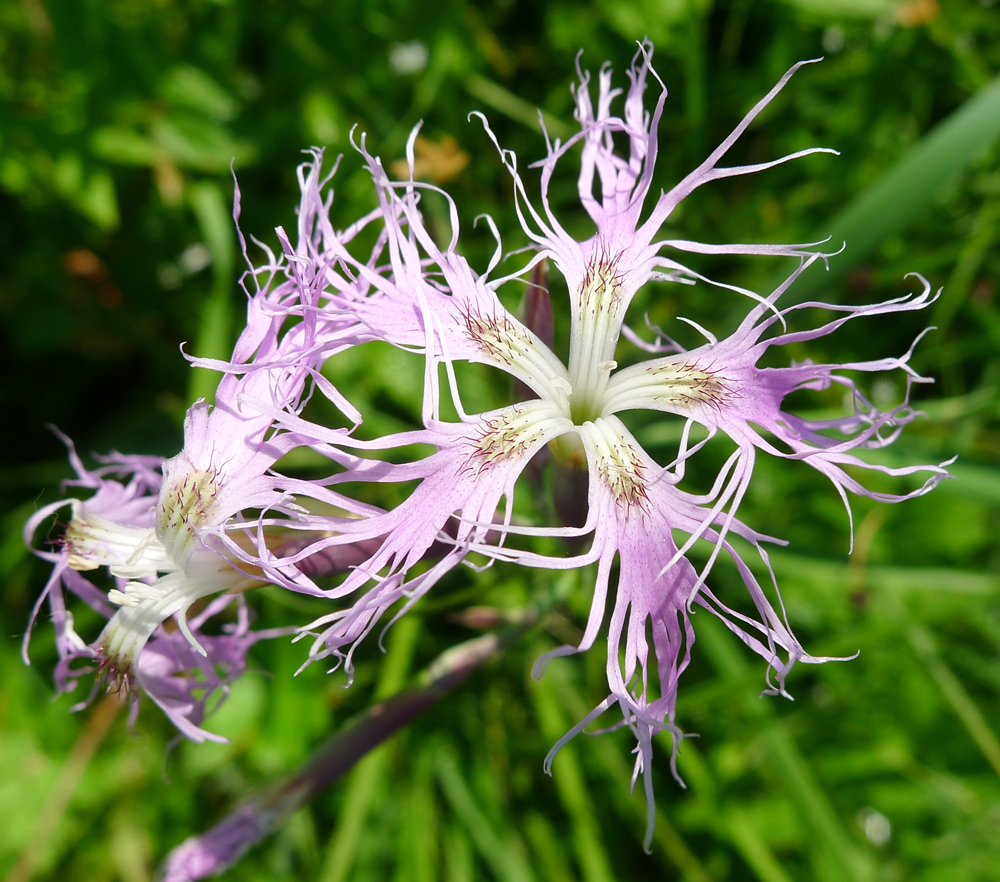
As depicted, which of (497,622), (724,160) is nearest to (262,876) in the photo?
(497,622)

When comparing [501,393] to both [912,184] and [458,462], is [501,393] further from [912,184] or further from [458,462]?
[458,462]

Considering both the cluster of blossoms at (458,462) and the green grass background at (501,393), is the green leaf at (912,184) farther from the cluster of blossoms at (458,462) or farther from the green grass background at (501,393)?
the green grass background at (501,393)

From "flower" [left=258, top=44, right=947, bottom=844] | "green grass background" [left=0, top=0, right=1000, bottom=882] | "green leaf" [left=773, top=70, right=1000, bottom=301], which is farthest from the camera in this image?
"green grass background" [left=0, top=0, right=1000, bottom=882]

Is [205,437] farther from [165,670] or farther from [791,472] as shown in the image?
[791,472]

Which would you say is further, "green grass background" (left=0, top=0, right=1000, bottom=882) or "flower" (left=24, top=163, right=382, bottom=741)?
"green grass background" (left=0, top=0, right=1000, bottom=882)

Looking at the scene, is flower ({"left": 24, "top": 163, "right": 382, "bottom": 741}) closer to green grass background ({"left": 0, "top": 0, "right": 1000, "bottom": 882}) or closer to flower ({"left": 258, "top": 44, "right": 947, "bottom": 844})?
flower ({"left": 258, "top": 44, "right": 947, "bottom": 844})

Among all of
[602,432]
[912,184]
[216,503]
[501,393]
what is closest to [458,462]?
[602,432]

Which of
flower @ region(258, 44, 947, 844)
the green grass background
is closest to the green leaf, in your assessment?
flower @ region(258, 44, 947, 844)
